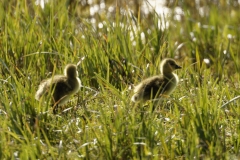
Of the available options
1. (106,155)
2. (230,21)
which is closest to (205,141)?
(106,155)

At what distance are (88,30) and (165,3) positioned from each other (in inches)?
231

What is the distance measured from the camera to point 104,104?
590cm

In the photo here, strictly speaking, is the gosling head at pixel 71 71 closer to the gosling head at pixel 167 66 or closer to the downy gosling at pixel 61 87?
the downy gosling at pixel 61 87

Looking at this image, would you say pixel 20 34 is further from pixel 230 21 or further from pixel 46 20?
pixel 230 21

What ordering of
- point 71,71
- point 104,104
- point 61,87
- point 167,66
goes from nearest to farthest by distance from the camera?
1. point 104,104
2. point 61,87
3. point 71,71
4. point 167,66

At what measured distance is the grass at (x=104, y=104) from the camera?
4879 millimetres

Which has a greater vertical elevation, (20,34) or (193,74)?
(20,34)

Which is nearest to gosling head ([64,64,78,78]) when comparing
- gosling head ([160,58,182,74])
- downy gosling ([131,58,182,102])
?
downy gosling ([131,58,182,102])

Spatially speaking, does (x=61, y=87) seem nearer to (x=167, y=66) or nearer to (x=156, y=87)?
(x=156, y=87)

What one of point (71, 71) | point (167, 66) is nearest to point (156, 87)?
point (167, 66)

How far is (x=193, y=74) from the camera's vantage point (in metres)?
6.62

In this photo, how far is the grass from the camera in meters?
4.88

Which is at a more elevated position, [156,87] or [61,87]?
[61,87]

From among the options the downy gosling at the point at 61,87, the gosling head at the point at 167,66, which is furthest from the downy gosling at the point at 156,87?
the downy gosling at the point at 61,87
